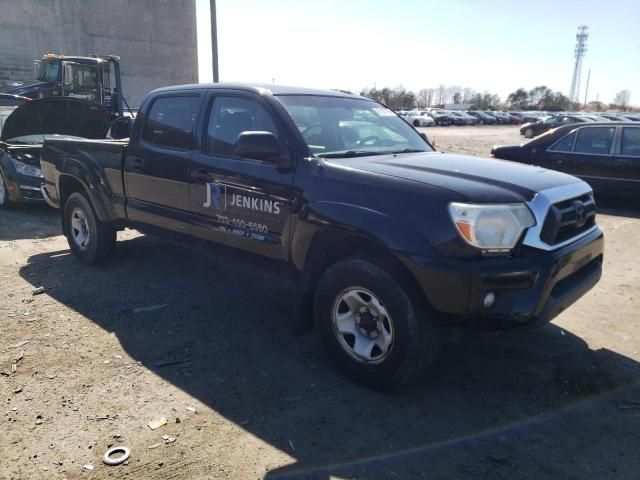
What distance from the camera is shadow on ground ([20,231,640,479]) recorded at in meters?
2.75

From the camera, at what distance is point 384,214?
3145 mm

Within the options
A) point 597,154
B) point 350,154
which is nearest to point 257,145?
point 350,154

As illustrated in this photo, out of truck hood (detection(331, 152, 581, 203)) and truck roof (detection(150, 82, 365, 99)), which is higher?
truck roof (detection(150, 82, 365, 99))

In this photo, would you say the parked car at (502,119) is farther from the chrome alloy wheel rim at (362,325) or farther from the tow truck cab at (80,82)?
the chrome alloy wheel rim at (362,325)

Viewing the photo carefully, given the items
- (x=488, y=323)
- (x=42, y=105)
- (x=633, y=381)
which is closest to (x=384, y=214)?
(x=488, y=323)

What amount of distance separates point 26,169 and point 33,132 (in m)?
1.18

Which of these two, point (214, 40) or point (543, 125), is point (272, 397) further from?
point (543, 125)

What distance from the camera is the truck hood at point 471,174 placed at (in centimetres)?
309

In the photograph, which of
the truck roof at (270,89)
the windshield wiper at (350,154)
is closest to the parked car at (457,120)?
the truck roof at (270,89)

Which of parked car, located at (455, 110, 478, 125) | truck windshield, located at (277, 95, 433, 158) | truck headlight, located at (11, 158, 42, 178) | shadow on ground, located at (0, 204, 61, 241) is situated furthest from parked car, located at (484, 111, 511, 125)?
truck windshield, located at (277, 95, 433, 158)

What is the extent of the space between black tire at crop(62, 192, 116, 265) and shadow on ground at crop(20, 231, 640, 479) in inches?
30.9

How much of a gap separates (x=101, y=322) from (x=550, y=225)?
3559 mm

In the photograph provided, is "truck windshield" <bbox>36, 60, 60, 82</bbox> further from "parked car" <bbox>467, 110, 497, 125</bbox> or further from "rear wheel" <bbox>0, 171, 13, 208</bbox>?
"parked car" <bbox>467, 110, 497, 125</bbox>

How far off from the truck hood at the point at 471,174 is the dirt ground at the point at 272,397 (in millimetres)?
968
